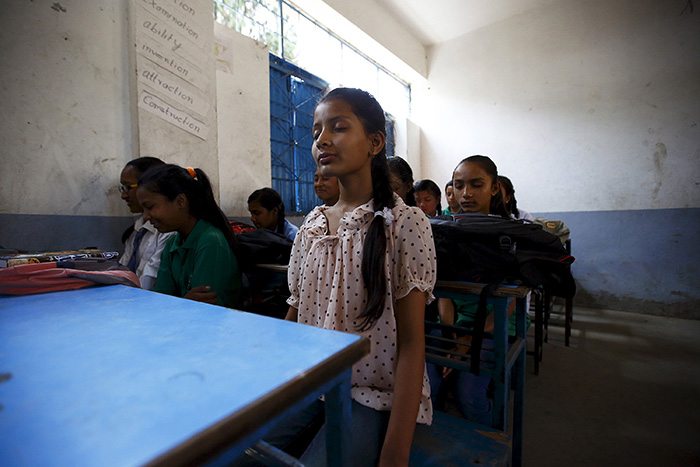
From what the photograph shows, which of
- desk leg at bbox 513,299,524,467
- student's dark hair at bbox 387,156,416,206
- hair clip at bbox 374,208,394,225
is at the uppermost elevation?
student's dark hair at bbox 387,156,416,206

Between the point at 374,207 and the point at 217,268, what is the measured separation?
74cm

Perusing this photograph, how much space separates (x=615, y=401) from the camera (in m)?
1.92

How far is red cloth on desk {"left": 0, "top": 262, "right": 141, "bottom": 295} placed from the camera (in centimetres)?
82

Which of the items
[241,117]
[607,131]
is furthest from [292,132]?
[607,131]

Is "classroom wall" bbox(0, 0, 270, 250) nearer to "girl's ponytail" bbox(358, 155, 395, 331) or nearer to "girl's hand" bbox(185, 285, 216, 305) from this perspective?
"girl's hand" bbox(185, 285, 216, 305)

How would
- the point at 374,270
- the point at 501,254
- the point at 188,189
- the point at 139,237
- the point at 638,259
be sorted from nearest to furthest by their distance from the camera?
the point at 374,270 → the point at 501,254 → the point at 188,189 → the point at 139,237 → the point at 638,259

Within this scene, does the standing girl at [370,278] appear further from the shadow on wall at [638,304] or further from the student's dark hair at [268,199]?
the shadow on wall at [638,304]

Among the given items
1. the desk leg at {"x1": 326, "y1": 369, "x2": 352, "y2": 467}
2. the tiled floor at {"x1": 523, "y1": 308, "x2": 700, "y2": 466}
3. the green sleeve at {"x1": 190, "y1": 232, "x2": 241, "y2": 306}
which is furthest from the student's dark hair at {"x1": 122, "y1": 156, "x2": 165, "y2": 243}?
the tiled floor at {"x1": 523, "y1": 308, "x2": 700, "y2": 466}

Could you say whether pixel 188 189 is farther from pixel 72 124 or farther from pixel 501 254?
pixel 501 254

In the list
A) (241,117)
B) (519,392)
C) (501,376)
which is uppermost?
(241,117)

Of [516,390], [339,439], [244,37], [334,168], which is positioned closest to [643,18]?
[244,37]

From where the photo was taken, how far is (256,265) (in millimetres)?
1771

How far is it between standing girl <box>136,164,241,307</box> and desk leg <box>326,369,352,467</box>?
3.13ft

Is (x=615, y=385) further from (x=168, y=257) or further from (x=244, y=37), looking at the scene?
(x=244, y=37)
